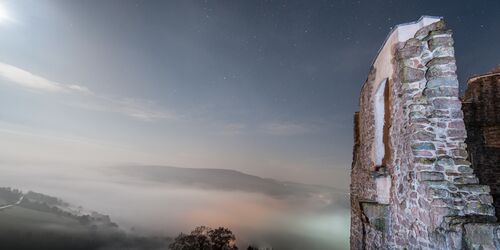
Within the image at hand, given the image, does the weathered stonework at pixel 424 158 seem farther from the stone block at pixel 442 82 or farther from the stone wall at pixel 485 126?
the stone wall at pixel 485 126

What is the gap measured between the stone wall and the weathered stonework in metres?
7.05

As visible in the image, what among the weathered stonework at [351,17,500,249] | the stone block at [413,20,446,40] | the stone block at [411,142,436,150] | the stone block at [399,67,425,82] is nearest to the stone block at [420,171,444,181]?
the weathered stonework at [351,17,500,249]

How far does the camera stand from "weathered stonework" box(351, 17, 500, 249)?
13.5 feet

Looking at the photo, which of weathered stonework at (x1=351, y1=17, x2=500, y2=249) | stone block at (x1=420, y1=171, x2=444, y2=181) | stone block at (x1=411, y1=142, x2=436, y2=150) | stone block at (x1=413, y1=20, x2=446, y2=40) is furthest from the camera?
stone block at (x1=413, y1=20, x2=446, y2=40)

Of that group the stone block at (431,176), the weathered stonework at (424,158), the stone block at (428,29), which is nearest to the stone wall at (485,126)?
the weathered stonework at (424,158)

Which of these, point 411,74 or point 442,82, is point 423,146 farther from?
point 411,74

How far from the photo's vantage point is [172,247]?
24859mm

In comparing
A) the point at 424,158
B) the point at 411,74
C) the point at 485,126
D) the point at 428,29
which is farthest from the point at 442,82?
the point at 485,126

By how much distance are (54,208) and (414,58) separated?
144m

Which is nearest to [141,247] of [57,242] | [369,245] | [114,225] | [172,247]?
[57,242]

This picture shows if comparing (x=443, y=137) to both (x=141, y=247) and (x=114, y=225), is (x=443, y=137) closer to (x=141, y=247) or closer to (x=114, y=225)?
(x=141, y=247)

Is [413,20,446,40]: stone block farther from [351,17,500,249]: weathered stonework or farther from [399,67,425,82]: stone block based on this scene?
[399,67,425,82]: stone block

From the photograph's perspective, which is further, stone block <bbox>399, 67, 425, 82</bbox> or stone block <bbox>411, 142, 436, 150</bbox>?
stone block <bbox>399, 67, 425, 82</bbox>

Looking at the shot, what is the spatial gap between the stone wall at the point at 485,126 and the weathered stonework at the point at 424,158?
23.1ft
